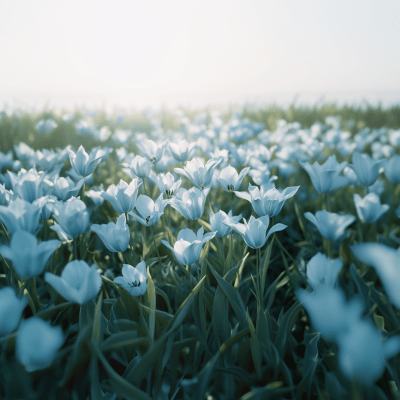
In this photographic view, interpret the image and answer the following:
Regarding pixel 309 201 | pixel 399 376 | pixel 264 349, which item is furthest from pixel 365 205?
pixel 309 201

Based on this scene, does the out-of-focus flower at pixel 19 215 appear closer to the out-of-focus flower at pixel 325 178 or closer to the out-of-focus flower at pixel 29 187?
the out-of-focus flower at pixel 29 187

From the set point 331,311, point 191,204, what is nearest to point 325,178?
point 191,204

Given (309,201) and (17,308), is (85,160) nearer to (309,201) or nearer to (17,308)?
(17,308)

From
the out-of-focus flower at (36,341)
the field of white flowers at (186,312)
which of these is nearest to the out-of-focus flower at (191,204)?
the field of white flowers at (186,312)

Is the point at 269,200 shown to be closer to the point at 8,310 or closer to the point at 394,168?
the point at 8,310

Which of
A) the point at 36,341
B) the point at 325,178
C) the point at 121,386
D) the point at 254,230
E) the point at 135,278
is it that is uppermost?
the point at 325,178

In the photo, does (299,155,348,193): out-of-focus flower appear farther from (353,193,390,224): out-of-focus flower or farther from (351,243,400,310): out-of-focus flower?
(351,243,400,310): out-of-focus flower
